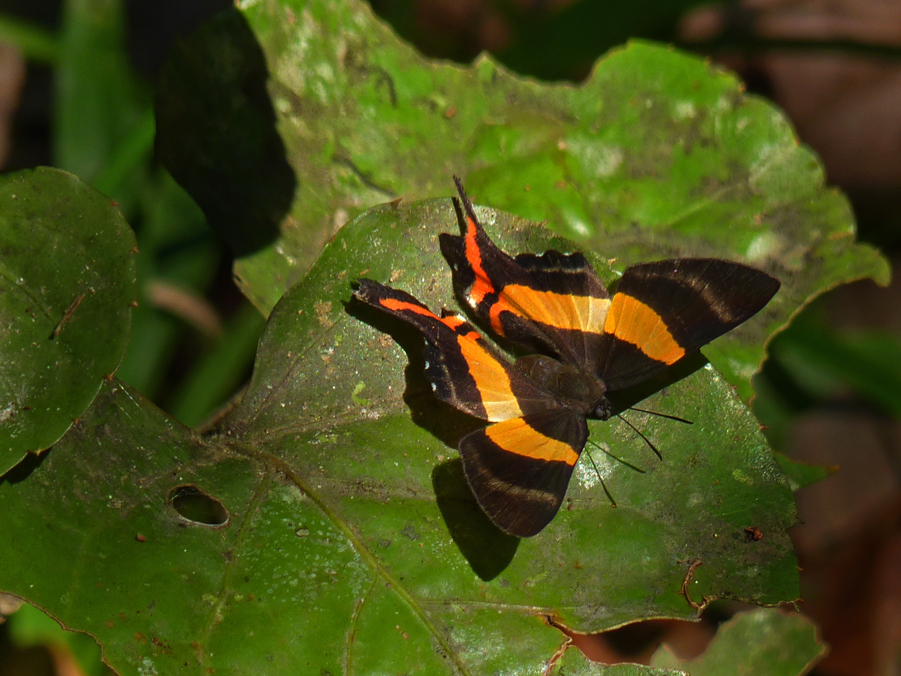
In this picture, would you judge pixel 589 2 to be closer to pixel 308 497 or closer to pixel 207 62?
pixel 207 62

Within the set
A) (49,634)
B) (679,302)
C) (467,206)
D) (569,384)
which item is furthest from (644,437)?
(49,634)

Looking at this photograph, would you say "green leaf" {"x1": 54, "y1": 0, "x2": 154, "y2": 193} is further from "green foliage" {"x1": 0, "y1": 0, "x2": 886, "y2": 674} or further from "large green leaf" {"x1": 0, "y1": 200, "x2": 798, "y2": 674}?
"large green leaf" {"x1": 0, "y1": 200, "x2": 798, "y2": 674}

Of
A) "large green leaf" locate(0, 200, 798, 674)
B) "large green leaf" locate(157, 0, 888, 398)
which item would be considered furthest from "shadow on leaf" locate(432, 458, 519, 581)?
"large green leaf" locate(157, 0, 888, 398)

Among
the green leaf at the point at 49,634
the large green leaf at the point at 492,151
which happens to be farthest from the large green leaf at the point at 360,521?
the green leaf at the point at 49,634

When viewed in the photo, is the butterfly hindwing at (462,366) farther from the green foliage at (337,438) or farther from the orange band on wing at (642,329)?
the orange band on wing at (642,329)

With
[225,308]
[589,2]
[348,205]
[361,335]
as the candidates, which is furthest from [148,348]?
[589,2]

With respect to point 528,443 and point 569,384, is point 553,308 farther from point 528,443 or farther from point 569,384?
point 528,443
